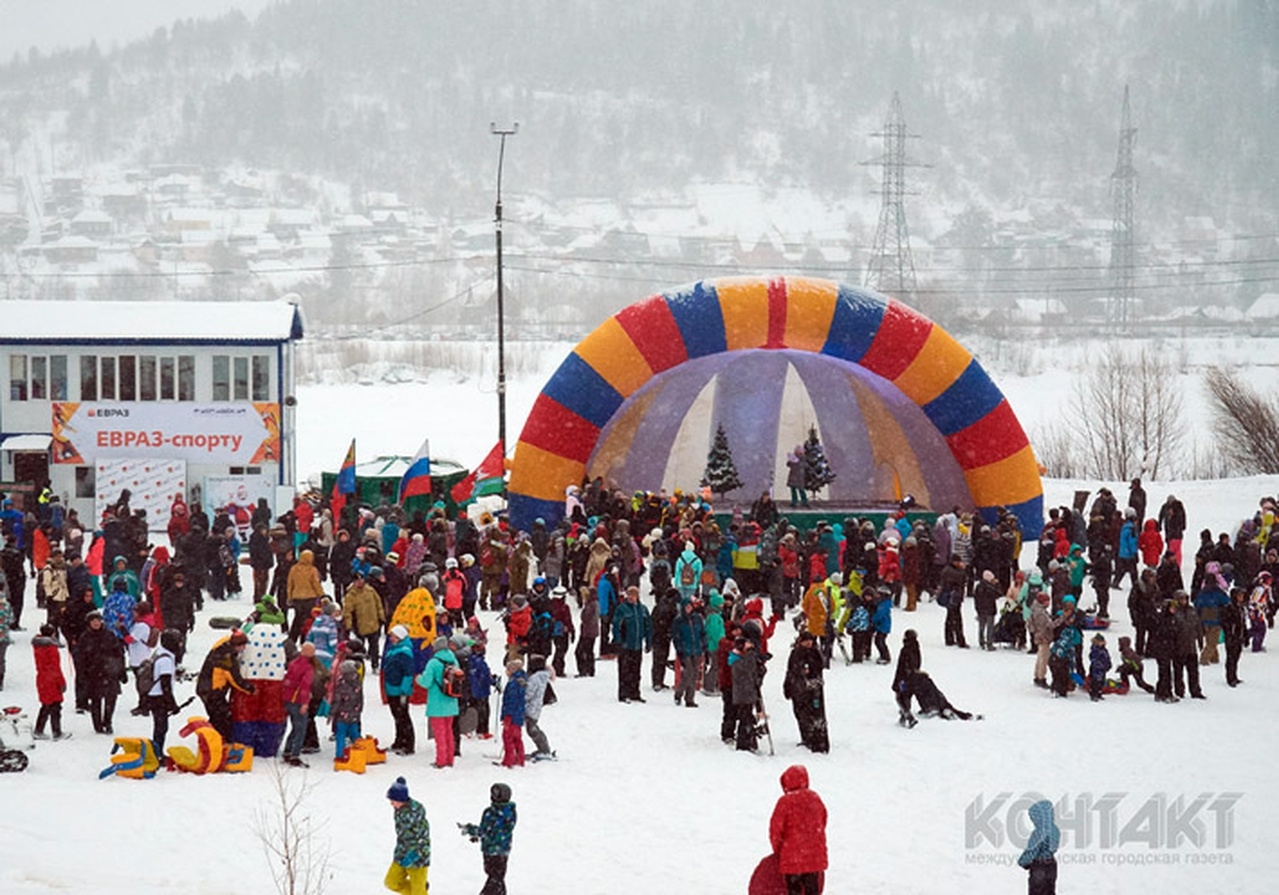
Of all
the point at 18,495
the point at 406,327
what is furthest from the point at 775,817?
the point at 406,327

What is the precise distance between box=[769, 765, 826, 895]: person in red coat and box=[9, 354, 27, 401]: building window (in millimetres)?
19769

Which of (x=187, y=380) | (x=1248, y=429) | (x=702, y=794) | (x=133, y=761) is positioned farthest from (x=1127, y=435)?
(x=133, y=761)

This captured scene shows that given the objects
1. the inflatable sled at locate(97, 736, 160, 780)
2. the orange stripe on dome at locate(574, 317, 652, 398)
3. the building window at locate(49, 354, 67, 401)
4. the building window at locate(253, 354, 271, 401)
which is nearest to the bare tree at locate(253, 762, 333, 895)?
the inflatable sled at locate(97, 736, 160, 780)

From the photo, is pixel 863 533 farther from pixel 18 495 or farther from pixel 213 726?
pixel 18 495

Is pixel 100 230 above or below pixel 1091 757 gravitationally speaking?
above

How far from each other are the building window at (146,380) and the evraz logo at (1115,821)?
16.9 metres

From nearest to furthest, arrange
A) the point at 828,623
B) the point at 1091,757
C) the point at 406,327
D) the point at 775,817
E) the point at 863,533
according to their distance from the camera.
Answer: the point at 775,817 < the point at 1091,757 < the point at 828,623 < the point at 863,533 < the point at 406,327

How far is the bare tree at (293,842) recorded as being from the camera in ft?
31.2

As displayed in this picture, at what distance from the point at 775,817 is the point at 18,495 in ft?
61.3

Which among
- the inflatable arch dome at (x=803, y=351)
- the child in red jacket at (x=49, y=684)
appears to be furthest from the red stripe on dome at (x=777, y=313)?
the child in red jacket at (x=49, y=684)

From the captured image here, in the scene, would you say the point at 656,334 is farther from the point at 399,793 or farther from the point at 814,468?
the point at 399,793

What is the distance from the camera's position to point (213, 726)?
1239 cm

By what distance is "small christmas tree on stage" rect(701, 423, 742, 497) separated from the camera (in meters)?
25.9

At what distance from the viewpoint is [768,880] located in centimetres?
871
